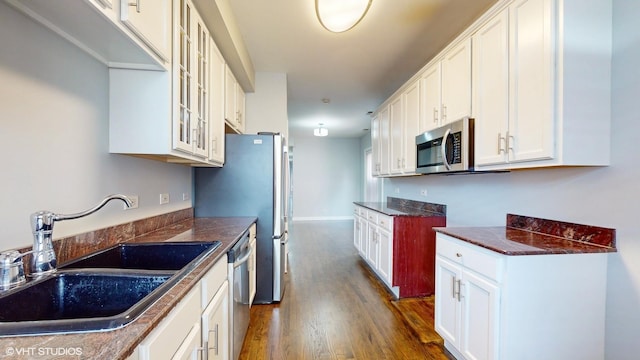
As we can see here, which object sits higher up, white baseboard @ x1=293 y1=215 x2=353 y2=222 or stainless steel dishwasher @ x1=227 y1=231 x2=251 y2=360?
stainless steel dishwasher @ x1=227 y1=231 x2=251 y2=360

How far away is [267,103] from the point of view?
12.3 feet

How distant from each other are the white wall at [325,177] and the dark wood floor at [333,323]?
183 inches

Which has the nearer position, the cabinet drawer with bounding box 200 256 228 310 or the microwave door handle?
the cabinet drawer with bounding box 200 256 228 310

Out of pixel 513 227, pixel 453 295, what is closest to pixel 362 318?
pixel 453 295

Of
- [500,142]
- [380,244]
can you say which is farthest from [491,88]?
[380,244]

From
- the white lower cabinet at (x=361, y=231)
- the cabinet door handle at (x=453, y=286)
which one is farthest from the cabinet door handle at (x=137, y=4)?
the white lower cabinet at (x=361, y=231)

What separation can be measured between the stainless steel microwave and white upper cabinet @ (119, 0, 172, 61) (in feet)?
6.64

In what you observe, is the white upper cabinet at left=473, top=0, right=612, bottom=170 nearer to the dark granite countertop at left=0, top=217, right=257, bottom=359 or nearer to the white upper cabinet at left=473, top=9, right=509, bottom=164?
the white upper cabinet at left=473, top=9, right=509, bottom=164

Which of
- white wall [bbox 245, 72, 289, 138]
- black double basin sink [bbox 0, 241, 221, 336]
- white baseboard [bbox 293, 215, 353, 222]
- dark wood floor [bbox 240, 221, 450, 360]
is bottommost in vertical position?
dark wood floor [bbox 240, 221, 450, 360]

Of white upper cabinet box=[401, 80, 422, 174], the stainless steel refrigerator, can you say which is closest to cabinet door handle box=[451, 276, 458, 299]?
white upper cabinet box=[401, 80, 422, 174]

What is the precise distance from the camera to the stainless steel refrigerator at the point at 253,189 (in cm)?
272

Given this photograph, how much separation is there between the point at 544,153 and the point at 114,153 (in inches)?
91.5

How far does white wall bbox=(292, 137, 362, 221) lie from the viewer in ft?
28.1

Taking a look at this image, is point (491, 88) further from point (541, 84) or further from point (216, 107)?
point (216, 107)
